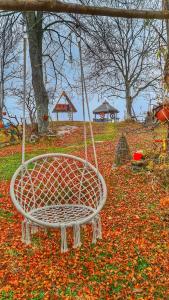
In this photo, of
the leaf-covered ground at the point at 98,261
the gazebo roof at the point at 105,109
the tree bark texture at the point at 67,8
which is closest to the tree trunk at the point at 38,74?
the leaf-covered ground at the point at 98,261

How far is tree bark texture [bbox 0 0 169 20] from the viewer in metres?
1.23

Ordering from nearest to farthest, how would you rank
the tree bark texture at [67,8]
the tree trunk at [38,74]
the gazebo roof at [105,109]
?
the tree bark texture at [67,8], the tree trunk at [38,74], the gazebo roof at [105,109]

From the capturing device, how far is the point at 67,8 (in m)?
1.33

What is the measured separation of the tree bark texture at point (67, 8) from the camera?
4.04ft

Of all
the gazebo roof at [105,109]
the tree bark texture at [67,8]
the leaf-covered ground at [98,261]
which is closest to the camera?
the tree bark texture at [67,8]

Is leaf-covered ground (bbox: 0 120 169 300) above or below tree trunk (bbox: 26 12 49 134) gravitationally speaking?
below

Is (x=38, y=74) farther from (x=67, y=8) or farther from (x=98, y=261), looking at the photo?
(x=67, y=8)

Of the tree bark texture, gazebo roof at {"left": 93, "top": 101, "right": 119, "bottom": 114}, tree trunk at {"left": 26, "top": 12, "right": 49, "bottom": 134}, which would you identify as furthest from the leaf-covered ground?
gazebo roof at {"left": 93, "top": 101, "right": 119, "bottom": 114}

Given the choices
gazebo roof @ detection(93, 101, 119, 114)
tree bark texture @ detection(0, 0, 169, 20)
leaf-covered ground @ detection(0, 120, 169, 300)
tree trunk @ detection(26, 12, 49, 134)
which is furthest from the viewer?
gazebo roof @ detection(93, 101, 119, 114)

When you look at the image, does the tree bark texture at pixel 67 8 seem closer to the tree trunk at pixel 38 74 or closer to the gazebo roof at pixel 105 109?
the tree trunk at pixel 38 74

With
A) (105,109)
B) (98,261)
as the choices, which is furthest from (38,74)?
(105,109)

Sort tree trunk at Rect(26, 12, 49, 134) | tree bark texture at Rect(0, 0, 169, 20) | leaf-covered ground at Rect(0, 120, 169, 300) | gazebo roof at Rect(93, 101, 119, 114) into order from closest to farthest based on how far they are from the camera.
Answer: tree bark texture at Rect(0, 0, 169, 20), leaf-covered ground at Rect(0, 120, 169, 300), tree trunk at Rect(26, 12, 49, 134), gazebo roof at Rect(93, 101, 119, 114)

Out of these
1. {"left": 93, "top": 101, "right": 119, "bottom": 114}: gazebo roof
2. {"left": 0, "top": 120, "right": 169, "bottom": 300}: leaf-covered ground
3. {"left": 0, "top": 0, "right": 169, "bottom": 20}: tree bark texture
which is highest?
{"left": 93, "top": 101, "right": 119, "bottom": 114}: gazebo roof

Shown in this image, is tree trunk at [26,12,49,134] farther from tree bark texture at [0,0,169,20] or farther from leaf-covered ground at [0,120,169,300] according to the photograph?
tree bark texture at [0,0,169,20]
